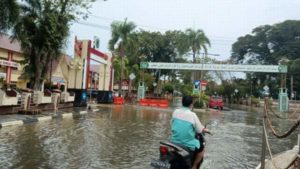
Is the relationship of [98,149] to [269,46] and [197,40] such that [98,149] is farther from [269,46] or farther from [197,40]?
[269,46]

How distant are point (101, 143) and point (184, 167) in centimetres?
651

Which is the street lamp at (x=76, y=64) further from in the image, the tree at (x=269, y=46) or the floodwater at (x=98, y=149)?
the tree at (x=269, y=46)

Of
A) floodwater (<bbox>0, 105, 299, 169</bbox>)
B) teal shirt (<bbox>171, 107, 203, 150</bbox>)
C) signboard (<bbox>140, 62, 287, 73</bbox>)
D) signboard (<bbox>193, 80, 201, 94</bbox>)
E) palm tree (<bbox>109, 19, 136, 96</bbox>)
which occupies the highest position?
palm tree (<bbox>109, 19, 136, 96</bbox>)

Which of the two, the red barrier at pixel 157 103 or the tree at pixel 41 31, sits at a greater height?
the tree at pixel 41 31

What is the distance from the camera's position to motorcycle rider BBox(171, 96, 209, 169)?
680 cm

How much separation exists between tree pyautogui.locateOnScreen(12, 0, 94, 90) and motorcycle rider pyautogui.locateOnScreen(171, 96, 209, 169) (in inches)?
803

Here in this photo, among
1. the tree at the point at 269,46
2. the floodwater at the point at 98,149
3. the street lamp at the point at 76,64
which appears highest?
the tree at the point at 269,46

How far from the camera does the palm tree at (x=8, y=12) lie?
19391mm

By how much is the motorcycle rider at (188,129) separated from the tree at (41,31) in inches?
803

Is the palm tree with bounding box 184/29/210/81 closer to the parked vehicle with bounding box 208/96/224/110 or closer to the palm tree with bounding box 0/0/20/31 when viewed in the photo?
the parked vehicle with bounding box 208/96/224/110

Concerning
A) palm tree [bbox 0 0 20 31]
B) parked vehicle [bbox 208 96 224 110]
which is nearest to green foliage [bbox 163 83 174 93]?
parked vehicle [bbox 208 96 224 110]

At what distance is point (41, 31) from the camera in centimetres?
2716

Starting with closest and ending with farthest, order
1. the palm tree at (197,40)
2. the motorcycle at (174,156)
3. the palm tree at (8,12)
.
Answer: the motorcycle at (174,156) < the palm tree at (8,12) < the palm tree at (197,40)

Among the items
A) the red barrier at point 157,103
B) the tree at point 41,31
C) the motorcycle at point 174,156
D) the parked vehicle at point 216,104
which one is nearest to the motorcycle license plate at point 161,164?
the motorcycle at point 174,156
